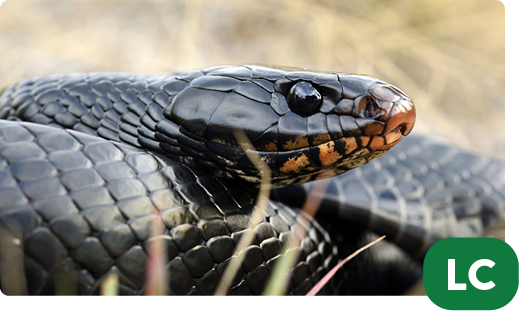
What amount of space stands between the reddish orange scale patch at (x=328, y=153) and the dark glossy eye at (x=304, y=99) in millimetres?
109

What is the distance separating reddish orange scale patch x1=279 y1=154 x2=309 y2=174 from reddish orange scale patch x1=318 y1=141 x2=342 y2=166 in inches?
1.9

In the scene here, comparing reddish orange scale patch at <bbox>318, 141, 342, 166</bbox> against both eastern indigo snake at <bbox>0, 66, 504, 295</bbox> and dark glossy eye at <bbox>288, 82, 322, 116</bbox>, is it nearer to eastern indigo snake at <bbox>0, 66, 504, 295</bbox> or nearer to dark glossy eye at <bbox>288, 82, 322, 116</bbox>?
eastern indigo snake at <bbox>0, 66, 504, 295</bbox>

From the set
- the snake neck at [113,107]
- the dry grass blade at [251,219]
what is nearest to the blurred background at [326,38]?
the snake neck at [113,107]

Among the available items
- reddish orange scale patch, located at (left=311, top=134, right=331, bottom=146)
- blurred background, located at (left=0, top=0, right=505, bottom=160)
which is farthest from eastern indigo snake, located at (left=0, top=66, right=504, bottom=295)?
blurred background, located at (left=0, top=0, right=505, bottom=160)

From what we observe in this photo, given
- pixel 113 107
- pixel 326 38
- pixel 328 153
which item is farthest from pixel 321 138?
pixel 326 38

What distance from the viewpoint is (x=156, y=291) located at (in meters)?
1.15

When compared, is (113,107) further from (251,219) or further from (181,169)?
(251,219)

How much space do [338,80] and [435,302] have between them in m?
0.70

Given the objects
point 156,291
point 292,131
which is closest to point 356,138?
point 292,131

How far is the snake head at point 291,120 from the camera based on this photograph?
1.29 meters

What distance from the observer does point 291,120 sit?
1305 millimetres

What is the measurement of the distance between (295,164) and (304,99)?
0.20 metres

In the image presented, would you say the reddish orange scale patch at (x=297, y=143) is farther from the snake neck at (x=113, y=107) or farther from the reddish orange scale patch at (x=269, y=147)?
A: the snake neck at (x=113, y=107)

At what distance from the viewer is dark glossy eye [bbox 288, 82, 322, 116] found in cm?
131
